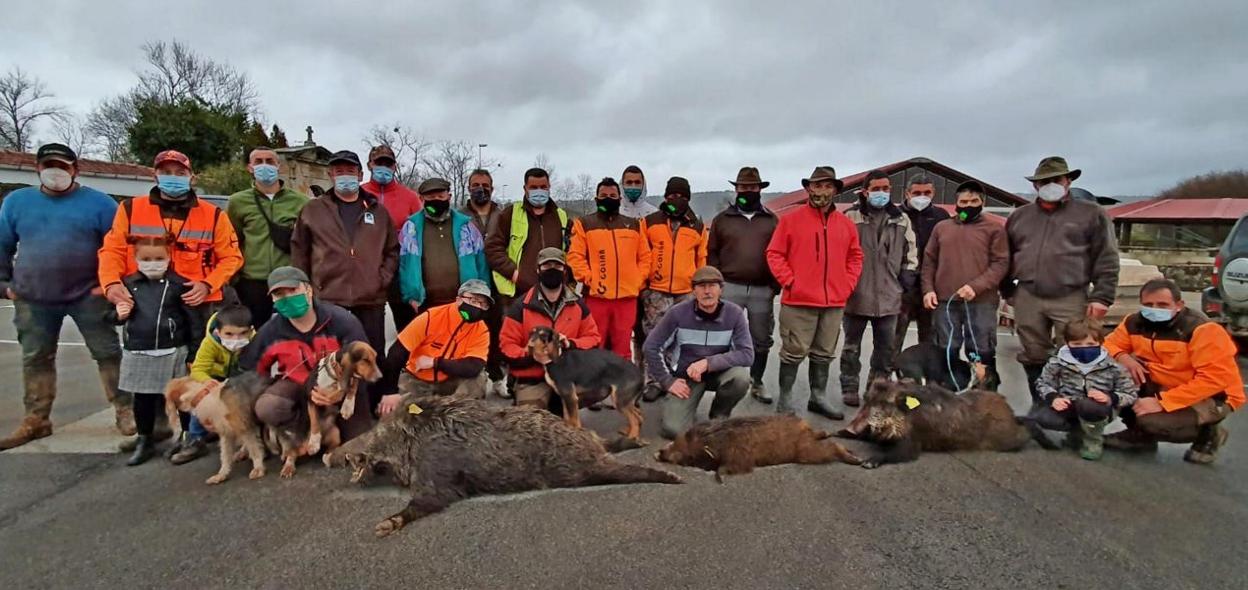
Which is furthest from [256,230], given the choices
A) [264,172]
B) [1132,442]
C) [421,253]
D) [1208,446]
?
[1208,446]

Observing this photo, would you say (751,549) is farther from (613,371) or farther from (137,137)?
(137,137)

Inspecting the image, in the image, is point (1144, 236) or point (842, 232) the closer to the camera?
point (842, 232)

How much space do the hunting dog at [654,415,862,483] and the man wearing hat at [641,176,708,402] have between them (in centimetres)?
163

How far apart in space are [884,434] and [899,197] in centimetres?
2897

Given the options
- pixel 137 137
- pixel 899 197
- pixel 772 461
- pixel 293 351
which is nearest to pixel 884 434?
pixel 772 461

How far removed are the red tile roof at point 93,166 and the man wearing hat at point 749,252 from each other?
93.5ft

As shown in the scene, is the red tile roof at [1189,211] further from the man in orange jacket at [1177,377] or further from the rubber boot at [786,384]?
the rubber boot at [786,384]

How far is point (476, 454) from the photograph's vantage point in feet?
12.5

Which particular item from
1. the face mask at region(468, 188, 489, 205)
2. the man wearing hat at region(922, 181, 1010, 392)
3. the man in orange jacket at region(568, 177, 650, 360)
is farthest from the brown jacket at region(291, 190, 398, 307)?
→ the man wearing hat at region(922, 181, 1010, 392)

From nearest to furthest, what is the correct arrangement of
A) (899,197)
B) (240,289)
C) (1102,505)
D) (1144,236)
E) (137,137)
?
1. (1102,505)
2. (240,289)
3. (1144,236)
4. (137,137)
5. (899,197)

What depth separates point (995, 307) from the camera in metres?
5.53

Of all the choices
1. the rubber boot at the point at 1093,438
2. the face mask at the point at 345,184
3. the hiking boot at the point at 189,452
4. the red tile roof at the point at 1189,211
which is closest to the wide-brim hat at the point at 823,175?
the rubber boot at the point at 1093,438

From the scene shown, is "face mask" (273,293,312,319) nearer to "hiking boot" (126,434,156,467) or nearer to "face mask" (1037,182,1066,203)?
"hiking boot" (126,434,156,467)

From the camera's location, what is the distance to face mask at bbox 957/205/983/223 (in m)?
5.50
